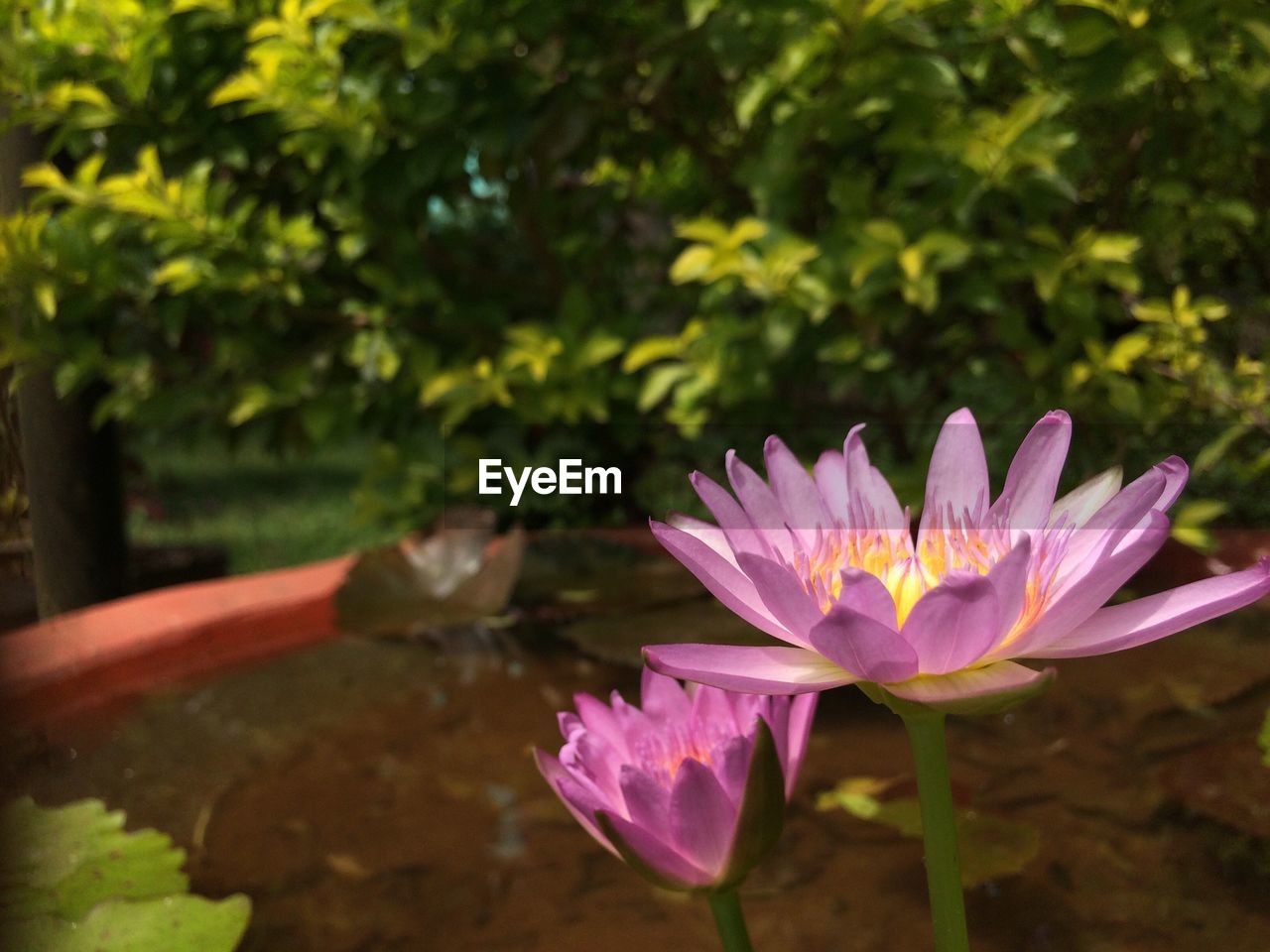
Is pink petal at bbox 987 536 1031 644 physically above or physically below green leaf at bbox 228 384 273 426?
above

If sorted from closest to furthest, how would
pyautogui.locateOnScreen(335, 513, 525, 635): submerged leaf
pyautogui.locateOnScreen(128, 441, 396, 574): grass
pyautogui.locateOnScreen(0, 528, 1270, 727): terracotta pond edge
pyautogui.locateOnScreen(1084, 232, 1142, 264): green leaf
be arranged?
pyautogui.locateOnScreen(0, 528, 1270, 727): terracotta pond edge, pyautogui.locateOnScreen(335, 513, 525, 635): submerged leaf, pyautogui.locateOnScreen(1084, 232, 1142, 264): green leaf, pyautogui.locateOnScreen(128, 441, 396, 574): grass

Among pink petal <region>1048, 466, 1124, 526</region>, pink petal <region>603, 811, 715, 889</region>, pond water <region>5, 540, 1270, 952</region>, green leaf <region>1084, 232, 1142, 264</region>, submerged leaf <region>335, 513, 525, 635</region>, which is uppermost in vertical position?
green leaf <region>1084, 232, 1142, 264</region>

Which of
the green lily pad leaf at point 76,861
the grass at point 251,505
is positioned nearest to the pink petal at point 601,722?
the green lily pad leaf at point 76,861

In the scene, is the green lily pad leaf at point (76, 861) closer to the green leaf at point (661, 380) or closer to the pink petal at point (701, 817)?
the pink petal at point (701, 817)

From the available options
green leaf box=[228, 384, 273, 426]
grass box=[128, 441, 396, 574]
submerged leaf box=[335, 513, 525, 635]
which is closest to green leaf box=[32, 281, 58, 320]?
green leaf box=[228, 384, 273, 426]

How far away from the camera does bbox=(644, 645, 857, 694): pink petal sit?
0.53 ft

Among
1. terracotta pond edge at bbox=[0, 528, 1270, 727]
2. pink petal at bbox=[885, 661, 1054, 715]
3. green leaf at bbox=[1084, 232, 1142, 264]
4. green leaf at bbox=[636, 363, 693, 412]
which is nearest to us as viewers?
pink petal at bbox=[885, 661, 1054, 715]

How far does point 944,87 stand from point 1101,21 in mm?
108

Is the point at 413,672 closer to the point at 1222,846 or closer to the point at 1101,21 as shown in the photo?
the point at 1222,846

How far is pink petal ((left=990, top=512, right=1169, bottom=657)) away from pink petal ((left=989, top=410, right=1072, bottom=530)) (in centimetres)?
2

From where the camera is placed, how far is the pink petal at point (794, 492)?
0.66ft

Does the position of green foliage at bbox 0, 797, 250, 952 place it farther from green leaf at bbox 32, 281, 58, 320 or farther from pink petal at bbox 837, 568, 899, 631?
green leaf at bbox 32, 281, 58, 320

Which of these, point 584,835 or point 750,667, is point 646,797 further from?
point 584,835

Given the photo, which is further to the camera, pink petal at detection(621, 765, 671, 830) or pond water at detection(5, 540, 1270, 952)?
pond water at detection(5, 540, 1270, 952)
